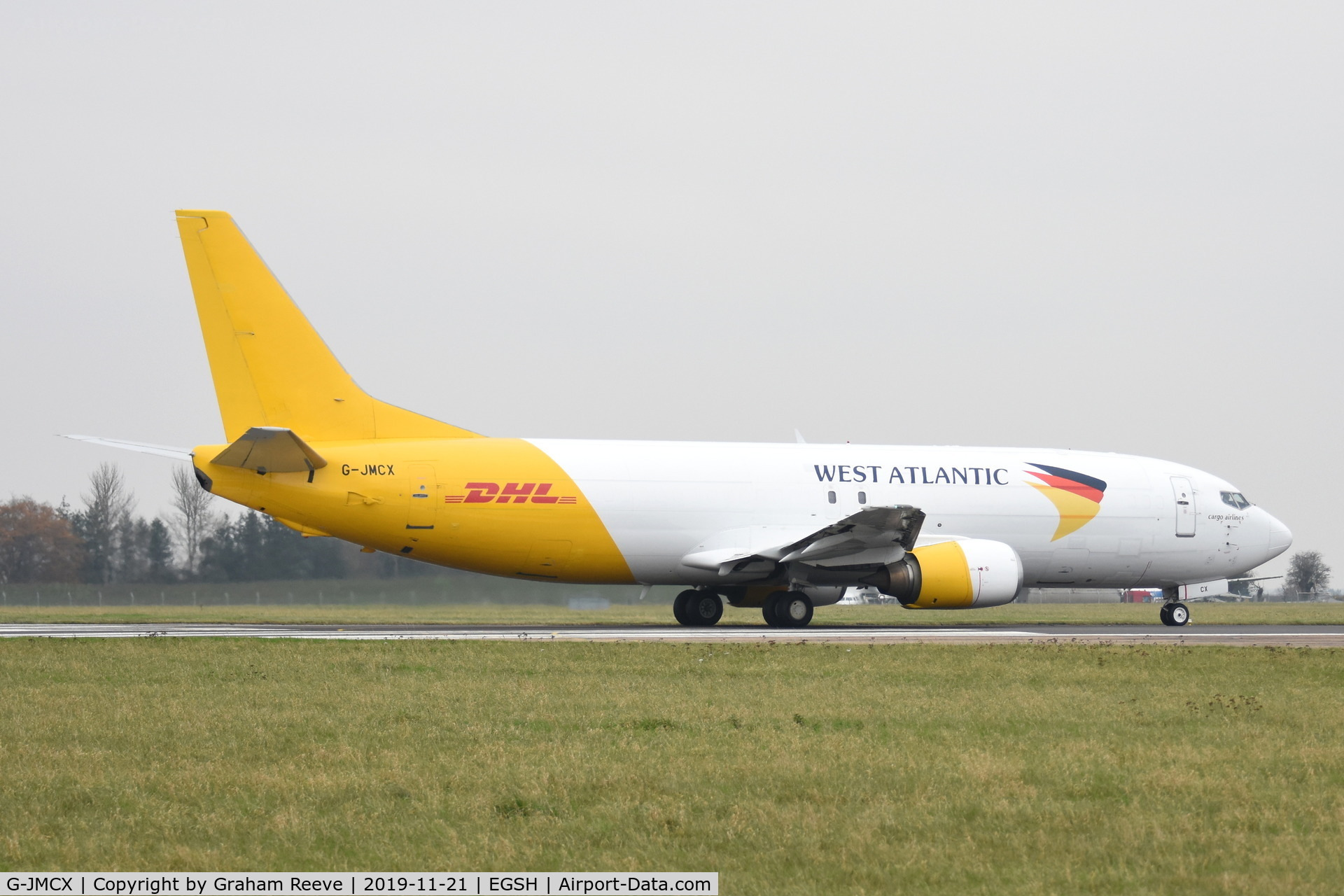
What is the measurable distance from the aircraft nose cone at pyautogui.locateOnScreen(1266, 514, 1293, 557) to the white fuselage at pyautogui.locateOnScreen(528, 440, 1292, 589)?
3 cm

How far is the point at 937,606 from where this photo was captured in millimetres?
26188

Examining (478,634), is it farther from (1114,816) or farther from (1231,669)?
(1114,816)

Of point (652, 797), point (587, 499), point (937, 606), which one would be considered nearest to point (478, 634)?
point (587, 499)

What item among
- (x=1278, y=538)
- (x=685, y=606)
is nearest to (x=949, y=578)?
(x=685, y=606)

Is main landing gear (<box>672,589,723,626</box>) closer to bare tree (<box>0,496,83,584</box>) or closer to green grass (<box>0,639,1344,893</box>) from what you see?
green grass (<box>0,639,1344,893</box>)

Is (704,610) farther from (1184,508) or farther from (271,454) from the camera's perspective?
(1184,508)

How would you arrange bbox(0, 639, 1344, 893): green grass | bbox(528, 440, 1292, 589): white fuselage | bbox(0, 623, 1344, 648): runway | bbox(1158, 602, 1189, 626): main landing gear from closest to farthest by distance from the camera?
bbox(0, 639, 1344, 893): green grass → bbox(0, 623, 1344, 648): runway → bbox(528, 440, 1292, 589): white fuselage → bbox(1158, 602, 1189, 626): main landing gear

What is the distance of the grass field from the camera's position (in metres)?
32.5

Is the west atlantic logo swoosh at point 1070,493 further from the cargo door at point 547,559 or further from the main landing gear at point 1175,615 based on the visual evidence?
the cargo door at point 547,559

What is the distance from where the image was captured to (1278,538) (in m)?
31.6

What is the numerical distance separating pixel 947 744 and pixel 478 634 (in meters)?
13.3

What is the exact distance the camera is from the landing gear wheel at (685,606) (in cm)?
2795

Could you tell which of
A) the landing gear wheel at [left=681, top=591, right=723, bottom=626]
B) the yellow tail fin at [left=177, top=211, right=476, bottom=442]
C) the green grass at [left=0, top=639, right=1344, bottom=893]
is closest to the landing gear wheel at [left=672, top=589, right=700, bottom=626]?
the landing gear wheel at [left=681, top=591, right=723, bottom=626]

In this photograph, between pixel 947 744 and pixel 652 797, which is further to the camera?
pixel 947 744
